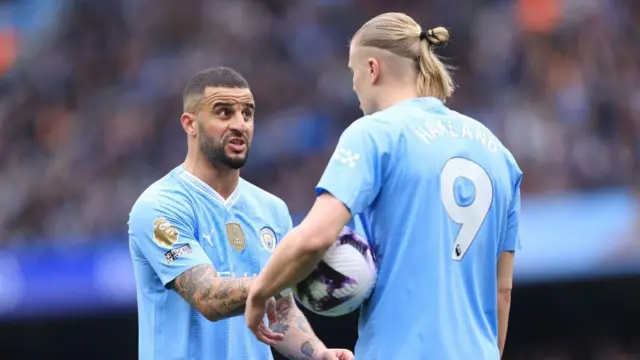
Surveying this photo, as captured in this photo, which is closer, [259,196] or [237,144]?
[237,144]

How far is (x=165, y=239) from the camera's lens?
5145 mm

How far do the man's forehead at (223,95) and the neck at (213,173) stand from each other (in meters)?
0.27

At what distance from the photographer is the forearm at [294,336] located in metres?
5.40

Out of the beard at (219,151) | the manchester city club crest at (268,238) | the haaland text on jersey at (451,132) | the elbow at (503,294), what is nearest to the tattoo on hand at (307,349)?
the manchester city club crest at (268,238)

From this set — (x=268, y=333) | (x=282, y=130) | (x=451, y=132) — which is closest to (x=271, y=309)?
(x=268, y=333)

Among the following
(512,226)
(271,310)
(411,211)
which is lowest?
(271,310)

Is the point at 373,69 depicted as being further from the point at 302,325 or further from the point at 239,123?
the point at 302,325

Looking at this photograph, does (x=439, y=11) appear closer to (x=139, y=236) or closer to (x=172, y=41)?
(x=172, y=41)

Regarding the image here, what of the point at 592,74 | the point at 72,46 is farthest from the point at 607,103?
the point at 72,46

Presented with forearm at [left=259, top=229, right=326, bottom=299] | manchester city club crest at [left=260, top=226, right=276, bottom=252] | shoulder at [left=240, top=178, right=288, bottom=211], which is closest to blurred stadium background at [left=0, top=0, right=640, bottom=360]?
shoulder at [left=240, top=178, right=288, bottom=211]

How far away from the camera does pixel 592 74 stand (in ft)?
43.1

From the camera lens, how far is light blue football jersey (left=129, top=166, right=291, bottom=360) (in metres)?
5.16

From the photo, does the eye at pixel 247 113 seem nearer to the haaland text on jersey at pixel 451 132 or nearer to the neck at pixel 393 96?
the neck at pixel 393 96

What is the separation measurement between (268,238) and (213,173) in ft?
1.33
